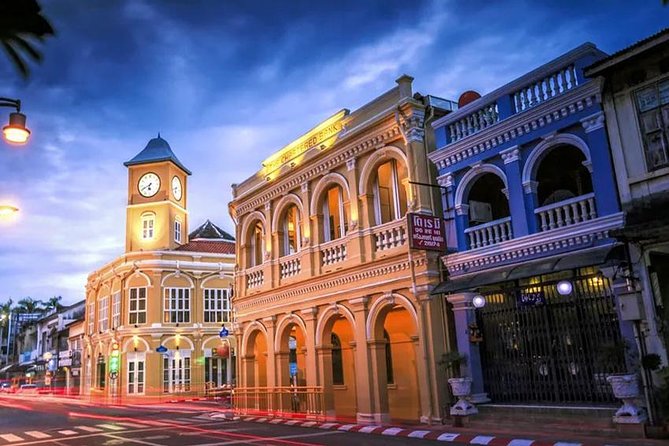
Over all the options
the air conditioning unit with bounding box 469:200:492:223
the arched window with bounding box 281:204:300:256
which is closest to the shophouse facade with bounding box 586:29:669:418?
the air conditioning unit with bounding box 469:200:492:223

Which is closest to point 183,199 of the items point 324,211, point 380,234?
point 324,211

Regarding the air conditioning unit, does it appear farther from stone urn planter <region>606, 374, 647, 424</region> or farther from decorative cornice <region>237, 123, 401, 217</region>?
stone urn planter <region>606, 374, 647, 424</region>

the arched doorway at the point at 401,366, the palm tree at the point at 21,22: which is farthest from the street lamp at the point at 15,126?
the arched doorway at the point at 401,366

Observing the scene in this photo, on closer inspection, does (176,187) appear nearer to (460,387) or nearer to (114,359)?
(114,359)

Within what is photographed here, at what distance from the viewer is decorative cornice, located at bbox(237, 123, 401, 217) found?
1853 cm

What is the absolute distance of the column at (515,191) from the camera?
1471cm

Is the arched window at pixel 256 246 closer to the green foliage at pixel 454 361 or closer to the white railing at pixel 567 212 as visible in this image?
the green foliage at pixel 454 361

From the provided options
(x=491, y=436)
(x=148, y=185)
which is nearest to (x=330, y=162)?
(x=491, y=436)

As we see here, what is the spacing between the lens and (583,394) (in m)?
13.6

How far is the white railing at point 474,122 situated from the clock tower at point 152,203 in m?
33.1

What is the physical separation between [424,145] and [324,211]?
5.26 m

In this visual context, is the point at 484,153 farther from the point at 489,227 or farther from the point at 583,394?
the point at 583,394

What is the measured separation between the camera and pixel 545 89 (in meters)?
14.6

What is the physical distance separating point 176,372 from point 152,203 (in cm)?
1262
